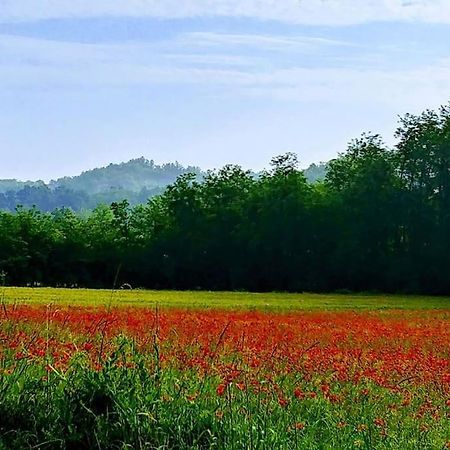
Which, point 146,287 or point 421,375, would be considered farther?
point 146,287

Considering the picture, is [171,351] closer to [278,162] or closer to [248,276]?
[248,276]

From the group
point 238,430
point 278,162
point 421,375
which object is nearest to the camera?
point 238,430

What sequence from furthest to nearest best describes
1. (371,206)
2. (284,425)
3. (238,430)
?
(371,206) → (284,425) → (238,430)

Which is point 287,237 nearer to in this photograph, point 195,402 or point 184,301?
point 184,301

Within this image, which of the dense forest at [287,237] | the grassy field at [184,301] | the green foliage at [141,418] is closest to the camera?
the green foliage at [141,418]

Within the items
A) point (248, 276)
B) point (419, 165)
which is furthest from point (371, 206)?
point (248, 276)

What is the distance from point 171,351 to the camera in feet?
48.2

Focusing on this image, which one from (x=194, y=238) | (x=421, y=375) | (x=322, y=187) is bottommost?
(x=421, y=375)

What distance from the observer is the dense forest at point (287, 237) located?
72562 millimetres

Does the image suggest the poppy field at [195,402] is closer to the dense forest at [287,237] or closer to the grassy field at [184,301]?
the grassy field at [184,301]

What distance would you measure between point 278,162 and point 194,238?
1474 centimetres

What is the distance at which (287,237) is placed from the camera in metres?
75.2

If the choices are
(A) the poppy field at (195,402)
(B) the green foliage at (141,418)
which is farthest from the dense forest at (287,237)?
(B) the green foliage at (141,418)

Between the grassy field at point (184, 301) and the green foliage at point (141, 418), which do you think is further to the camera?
the grassy field at point (184, 301)
